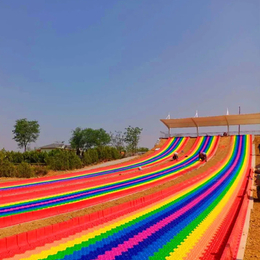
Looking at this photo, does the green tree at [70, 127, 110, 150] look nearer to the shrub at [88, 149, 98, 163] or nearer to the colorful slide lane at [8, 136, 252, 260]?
the shrub at [88, 149, 98, 163]

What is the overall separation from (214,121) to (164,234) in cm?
2085

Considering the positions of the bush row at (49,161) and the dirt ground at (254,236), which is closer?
the dirt ground at (254,236)

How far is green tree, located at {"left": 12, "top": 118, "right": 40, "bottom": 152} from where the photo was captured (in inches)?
1532

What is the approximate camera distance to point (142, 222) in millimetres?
4945

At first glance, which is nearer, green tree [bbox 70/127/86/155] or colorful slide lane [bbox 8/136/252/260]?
colorful slide lane [bbox 8/136/252/260]

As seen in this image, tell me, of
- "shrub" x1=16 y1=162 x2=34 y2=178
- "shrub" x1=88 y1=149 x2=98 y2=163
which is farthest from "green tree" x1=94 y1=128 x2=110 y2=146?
"shrub" x1=16 y1=162 x2=34 y2=178

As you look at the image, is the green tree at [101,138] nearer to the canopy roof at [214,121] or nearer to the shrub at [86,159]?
the canopy roof at [214,121]

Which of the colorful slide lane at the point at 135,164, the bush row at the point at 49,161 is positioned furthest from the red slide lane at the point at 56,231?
the bush row at the point at 49,161

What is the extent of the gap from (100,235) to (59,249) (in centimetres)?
77

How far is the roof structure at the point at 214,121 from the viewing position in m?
22.0

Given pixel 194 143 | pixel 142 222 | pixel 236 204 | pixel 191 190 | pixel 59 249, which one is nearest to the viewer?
pixel 59 249

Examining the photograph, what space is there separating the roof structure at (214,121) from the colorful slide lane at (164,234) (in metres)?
16.0

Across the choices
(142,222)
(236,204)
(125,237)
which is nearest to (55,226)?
(125,237)

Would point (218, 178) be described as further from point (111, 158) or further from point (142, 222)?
point (111, 158)
